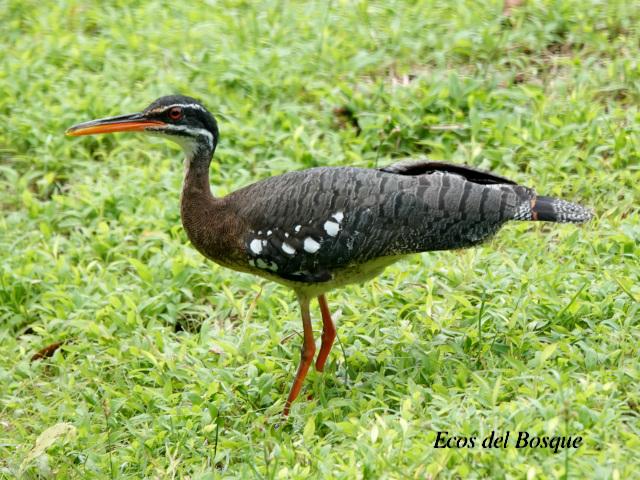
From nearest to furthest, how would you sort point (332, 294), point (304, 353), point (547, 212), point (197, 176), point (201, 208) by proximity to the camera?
point (547, 212)
point (304, 353)
point (201, 208)
point (197, 176)
point (332, 294)

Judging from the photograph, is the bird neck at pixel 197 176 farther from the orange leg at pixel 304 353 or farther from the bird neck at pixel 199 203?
the orange leg at pixel 304 353

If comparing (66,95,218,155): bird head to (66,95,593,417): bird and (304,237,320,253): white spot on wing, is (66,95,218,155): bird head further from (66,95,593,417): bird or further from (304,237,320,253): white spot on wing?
(304,237,320,253): white spot on wing

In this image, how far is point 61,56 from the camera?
9156 millimetres

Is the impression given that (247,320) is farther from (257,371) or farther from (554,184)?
(554,184)

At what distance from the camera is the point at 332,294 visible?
22.1ft

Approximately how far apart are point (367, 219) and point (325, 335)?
2.63ft

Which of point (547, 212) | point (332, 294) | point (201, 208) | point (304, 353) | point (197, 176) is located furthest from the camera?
point (332, 294)

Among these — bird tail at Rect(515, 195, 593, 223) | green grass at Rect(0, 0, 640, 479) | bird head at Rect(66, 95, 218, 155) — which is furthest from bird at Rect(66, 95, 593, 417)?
green grass at Rect(0, 0, 640, 479)

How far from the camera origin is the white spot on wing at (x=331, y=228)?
5.57 m

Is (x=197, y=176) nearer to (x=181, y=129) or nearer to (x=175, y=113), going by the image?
(x=181, y=129)

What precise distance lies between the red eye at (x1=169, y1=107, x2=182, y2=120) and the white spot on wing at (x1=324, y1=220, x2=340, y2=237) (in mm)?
1147

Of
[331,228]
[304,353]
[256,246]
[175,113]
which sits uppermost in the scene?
[175,113]

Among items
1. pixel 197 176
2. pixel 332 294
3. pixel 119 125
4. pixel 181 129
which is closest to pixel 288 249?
pixel 197 176

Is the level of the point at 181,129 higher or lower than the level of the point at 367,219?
higher
